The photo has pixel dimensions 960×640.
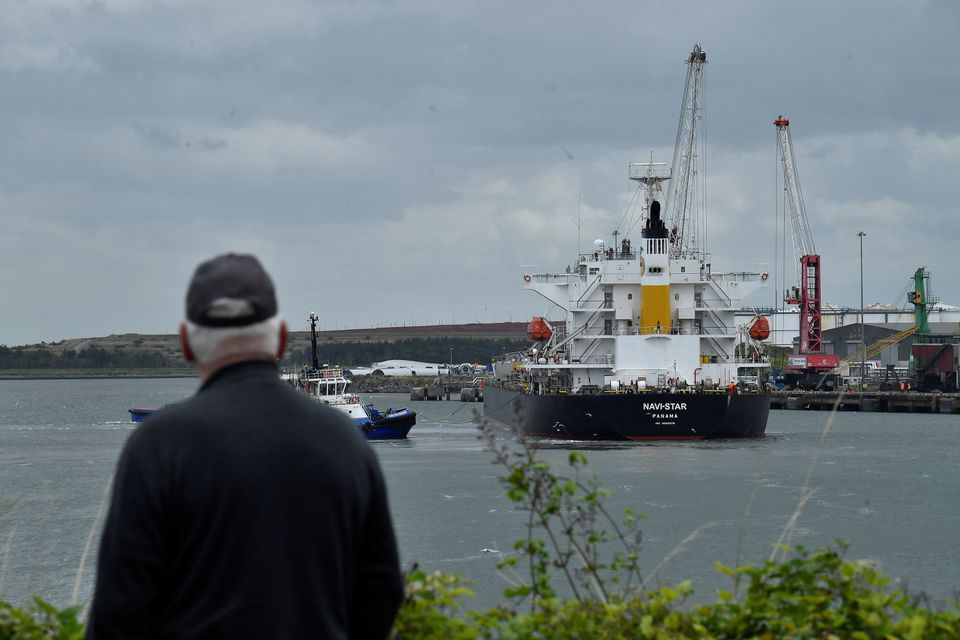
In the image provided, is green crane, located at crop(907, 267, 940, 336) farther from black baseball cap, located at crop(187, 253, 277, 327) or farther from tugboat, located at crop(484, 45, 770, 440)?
black baseball cap, located at crop(187, 253, 277, 327)

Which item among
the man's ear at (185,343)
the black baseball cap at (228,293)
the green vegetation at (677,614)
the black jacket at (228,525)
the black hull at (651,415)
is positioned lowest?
the black hull at (651,415)

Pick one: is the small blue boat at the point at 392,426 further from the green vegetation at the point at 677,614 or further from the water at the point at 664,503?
the green vegetation at the point at 677,614

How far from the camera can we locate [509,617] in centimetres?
474

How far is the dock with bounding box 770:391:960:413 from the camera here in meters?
86.7

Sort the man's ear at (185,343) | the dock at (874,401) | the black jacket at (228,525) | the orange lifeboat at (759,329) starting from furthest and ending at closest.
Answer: the dock at (874,401)
the orange lifeboat at (759,329)
the man's ear at (185,343)
the black jacket at (228,525)

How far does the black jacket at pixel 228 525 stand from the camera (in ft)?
10.3

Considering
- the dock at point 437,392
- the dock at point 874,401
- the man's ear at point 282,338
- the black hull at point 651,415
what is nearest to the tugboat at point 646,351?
the black hull at point 651,415

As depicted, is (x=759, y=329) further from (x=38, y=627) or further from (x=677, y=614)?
(x=38, y=627)

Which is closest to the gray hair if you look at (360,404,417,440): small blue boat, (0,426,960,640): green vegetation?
(0,426,960,640): green vegetation

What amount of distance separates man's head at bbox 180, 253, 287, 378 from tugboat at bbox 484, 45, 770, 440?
45038 millimetres

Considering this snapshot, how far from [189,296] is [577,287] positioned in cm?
5113

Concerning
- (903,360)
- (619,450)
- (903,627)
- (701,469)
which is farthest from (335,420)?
(903,360)

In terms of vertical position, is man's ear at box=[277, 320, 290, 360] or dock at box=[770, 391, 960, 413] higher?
man's ear at box=[277, 320, 290, 360]

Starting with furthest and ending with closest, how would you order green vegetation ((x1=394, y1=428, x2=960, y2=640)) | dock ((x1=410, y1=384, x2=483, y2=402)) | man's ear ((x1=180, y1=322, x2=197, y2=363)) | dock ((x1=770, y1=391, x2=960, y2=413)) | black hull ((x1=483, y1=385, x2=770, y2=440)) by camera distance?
dock ((x1=410, y1=384, x2=483, y2=402)) → dock ((x1=770, y1=391, x2=960, y2=413)) → black hull ((x1=483, y1=385, x2=770, y2=440)) → green vegetation ((x1=394, y1=428, x2=960, y2=640)) → man's ear ((x1=180, y1=322, x2=197, y2=363))
